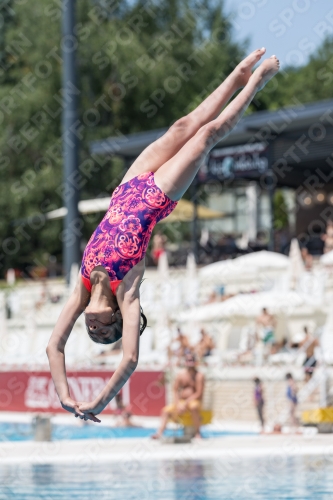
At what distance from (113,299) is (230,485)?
4.26 meters

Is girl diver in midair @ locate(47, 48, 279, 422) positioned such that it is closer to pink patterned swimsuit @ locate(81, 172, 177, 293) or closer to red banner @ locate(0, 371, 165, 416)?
pink patterned swimsuit @ locate(81, 172, 177, 293)

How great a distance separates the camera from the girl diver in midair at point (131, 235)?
572 centimetres

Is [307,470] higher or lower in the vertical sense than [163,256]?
lower

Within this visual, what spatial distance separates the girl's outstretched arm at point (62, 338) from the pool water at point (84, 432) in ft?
28.6

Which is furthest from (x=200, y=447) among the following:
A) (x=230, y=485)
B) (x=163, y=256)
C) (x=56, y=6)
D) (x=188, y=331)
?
(x=56, y=6)

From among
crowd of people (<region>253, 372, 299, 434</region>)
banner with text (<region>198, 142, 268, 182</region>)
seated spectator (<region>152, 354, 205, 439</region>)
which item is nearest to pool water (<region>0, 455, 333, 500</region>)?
seated spectator (<region>152, 354, 205, 439</region>)

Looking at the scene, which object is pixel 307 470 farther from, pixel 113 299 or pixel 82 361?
pixel 82 361

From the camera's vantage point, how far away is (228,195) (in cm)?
4122

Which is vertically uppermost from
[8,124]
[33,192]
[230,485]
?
[8,124]

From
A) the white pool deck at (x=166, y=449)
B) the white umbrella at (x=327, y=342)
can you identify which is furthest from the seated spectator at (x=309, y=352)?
the white pool deck at (x=166, y=449)

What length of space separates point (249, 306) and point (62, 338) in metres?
11.4

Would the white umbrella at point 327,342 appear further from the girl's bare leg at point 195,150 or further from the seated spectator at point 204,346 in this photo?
the girl's bare leg at point 195,150

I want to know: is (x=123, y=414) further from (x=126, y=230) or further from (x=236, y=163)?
(x=236, y=163)

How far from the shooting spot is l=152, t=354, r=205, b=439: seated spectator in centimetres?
1368
